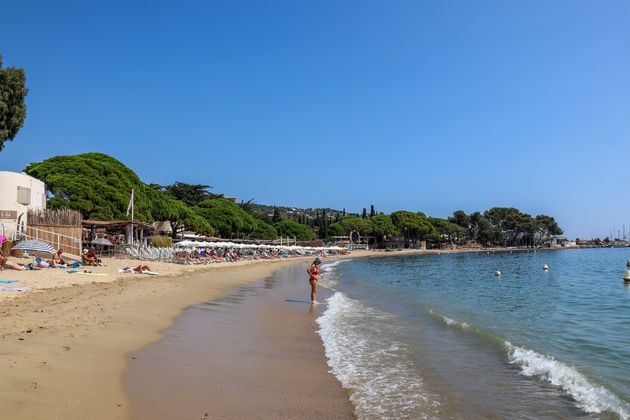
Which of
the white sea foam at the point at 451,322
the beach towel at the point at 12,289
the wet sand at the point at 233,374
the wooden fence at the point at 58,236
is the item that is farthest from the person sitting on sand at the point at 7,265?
the white sea foam at the point at 451,322

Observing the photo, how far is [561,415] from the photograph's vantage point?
5945 millimetres

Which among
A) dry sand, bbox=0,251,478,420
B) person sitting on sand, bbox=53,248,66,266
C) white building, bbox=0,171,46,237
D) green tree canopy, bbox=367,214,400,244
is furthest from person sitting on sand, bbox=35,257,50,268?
green tree canopy, bbox=367,214,400,244

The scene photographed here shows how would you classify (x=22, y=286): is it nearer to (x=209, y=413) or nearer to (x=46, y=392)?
(x=46, y=392)

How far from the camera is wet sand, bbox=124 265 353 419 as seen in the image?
5.39 metres

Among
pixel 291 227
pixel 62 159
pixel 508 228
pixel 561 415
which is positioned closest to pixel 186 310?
pixel 561 415

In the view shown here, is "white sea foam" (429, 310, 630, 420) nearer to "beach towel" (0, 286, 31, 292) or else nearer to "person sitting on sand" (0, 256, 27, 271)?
"beach towel" (0, 286, 31, 292)

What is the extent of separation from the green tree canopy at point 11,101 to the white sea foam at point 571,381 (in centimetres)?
2716

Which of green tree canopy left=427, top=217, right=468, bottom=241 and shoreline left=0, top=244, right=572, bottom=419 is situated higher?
green tree canopy left=427, top=217, right=468, bottom=241

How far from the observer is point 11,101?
26859 mm

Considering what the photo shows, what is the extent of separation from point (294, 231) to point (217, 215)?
88.8 ft

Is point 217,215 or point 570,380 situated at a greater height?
point 217,215

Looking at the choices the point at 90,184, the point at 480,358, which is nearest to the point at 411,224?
the point at 90,184

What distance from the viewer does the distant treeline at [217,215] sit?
38.6 m

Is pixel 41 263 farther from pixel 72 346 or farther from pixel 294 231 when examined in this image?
pixel 294 231
